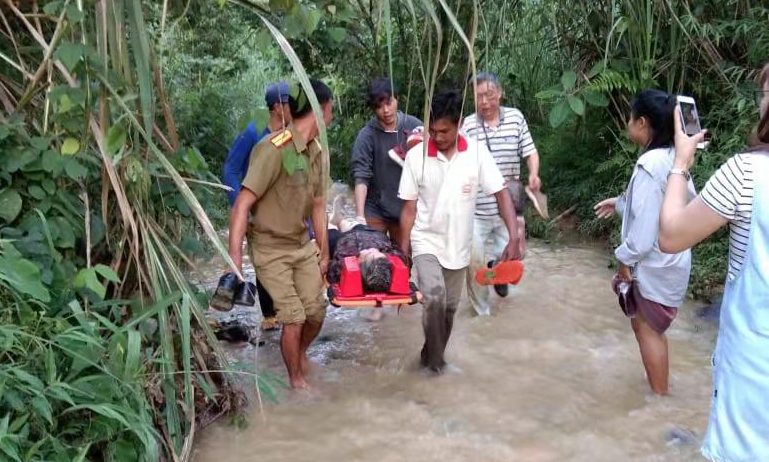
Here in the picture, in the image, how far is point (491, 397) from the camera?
4016 mm

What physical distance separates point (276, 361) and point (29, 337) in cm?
205

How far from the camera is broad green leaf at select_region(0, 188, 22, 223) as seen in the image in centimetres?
273

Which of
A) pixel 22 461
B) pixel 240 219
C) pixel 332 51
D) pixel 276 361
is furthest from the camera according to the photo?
pixel 332 51

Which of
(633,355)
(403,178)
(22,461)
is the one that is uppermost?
(403,178)

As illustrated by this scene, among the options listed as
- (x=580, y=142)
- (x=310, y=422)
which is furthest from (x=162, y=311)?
(x=580, y=142)

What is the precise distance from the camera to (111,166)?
269cm

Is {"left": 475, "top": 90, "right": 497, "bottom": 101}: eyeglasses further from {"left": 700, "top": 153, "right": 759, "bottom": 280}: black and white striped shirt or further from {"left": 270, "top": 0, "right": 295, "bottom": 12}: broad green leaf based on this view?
{"left": 700, "top": 153, "right": 759, "bottom": 280}: black and white striped shirt

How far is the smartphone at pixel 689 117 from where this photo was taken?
282 centimetres

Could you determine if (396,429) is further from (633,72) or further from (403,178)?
(633,72)

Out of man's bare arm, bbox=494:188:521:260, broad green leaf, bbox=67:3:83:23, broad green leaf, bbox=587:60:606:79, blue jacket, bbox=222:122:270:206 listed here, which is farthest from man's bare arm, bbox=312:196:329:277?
broad green leaf, bbox=587:60:606:79

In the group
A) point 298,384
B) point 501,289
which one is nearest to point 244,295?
point 298,384

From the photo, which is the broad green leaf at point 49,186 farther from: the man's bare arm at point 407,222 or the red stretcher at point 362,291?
the man's bare arm at point 407,222

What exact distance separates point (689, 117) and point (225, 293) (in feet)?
7.07

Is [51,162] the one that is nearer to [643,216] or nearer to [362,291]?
[362,291]
